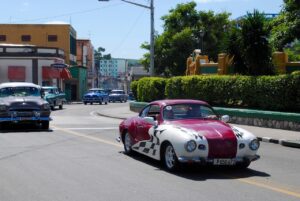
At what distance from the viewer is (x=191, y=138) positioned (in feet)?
32.7

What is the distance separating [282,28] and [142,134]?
11.9m

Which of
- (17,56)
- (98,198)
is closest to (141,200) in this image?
(98,198)

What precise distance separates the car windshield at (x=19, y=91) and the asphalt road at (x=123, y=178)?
7141mm

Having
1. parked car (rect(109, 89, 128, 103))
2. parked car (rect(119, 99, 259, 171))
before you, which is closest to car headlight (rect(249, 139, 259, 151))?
parked car (rect(119, 99, 259, 171))

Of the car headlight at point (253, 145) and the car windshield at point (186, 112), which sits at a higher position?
the car windshield at point (186, 112)

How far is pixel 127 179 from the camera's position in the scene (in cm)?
972

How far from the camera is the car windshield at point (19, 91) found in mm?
21266

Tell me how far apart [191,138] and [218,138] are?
1.73 feet

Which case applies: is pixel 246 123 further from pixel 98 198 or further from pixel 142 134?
pixel 98 198

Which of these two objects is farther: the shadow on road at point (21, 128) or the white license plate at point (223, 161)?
the shadow on road at point (21, 128)

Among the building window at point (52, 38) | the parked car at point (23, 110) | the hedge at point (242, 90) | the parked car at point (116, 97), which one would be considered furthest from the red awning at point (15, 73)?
the parked car at point (23, 110)

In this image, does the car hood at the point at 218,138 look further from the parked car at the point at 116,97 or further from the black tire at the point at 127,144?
the parked car at the point at 116,97

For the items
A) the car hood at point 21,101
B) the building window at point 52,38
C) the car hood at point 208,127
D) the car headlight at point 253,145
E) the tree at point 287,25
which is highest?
the building window at point 52,38

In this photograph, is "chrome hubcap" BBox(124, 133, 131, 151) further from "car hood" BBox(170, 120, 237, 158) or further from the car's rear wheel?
"car hood" BBox(170, 120, 237, 158)
